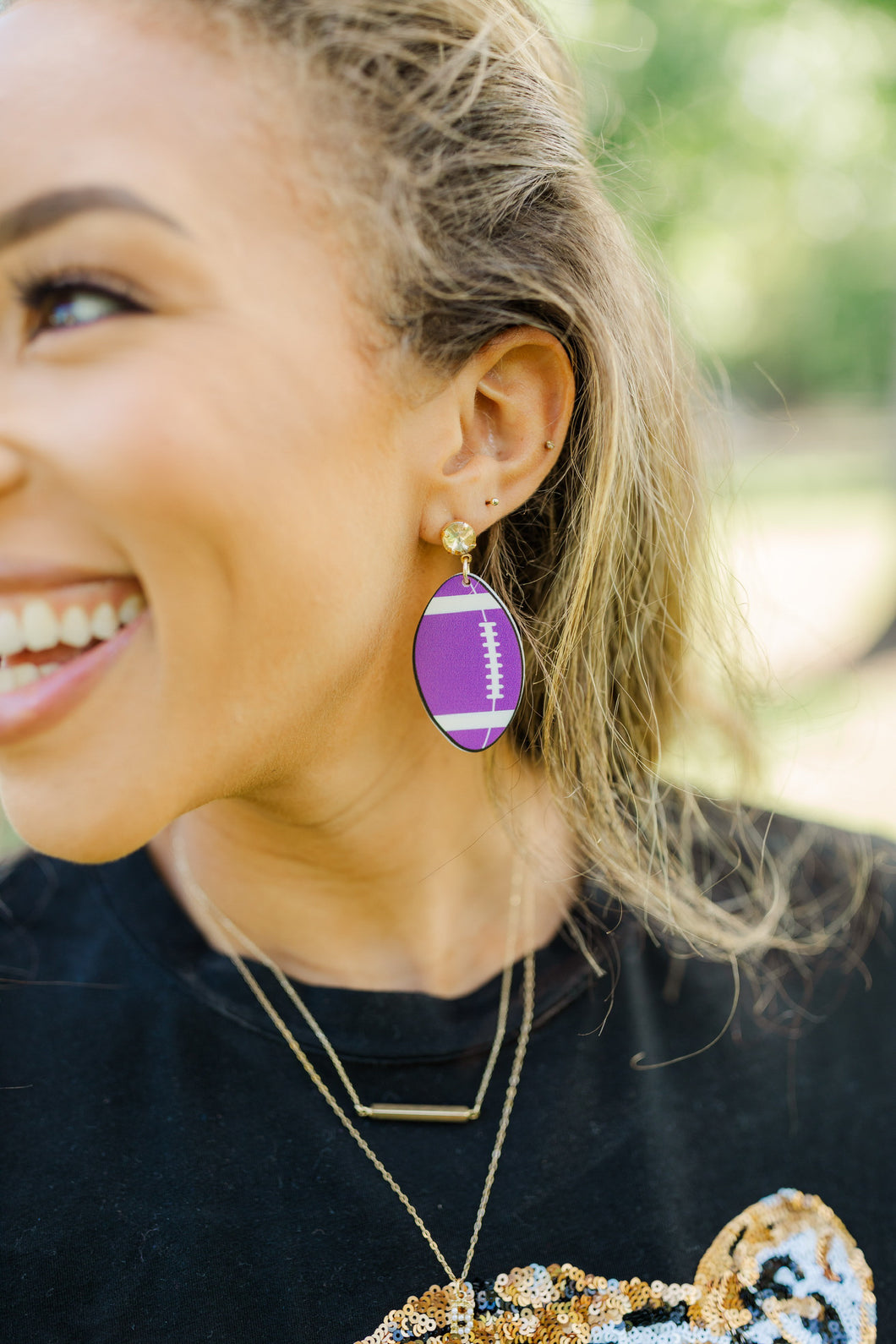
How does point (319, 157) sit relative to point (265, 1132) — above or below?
above

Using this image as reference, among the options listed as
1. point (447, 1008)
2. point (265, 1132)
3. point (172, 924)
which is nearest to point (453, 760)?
point (447, 1008)

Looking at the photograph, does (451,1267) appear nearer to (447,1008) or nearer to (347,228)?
(447,1008)

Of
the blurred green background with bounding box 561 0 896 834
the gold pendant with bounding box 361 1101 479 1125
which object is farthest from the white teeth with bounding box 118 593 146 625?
the blurred green background with bounding box 561 0 896 834

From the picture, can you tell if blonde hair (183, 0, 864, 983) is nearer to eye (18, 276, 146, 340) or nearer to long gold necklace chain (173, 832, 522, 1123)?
long gold necklace chain (173, 832, 522, 1123)

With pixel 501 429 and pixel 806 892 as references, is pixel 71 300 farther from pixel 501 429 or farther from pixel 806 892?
pixel 806 892

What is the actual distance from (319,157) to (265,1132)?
1.22 meters

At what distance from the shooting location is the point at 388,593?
1.43 m

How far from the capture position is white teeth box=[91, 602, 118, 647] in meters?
1.23

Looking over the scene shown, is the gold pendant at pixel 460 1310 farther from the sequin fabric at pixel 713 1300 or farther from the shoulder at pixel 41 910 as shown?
the shoulder at pixel 41 910

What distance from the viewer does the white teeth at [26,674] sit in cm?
128

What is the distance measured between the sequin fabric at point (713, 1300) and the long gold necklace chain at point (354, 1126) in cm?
4

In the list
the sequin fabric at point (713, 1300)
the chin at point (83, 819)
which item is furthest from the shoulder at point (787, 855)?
the chin at point (83, 819)

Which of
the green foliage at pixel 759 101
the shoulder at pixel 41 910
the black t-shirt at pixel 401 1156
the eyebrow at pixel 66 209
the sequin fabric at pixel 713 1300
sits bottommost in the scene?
the sequin fabric at pixel 713 1300

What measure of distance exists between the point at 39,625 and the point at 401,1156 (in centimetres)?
84
